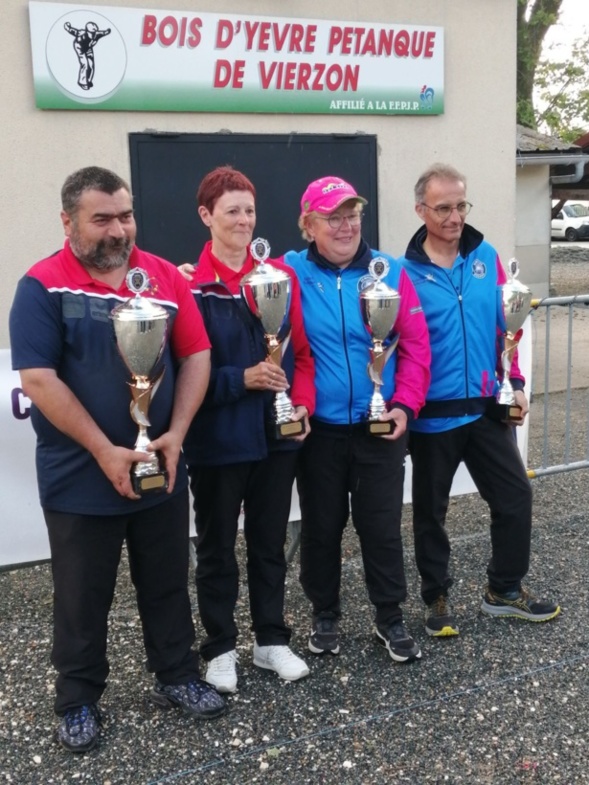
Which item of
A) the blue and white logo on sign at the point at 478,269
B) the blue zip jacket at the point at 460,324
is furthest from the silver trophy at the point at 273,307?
the blue and white logo on sign at the point at 478,269

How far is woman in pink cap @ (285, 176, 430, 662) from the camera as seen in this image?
10.9 feet

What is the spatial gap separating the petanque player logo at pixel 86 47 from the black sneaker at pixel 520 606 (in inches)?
166

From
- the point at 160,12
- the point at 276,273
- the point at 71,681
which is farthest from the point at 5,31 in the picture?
the point at 71,681

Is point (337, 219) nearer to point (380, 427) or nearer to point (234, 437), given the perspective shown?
point (380, 427)

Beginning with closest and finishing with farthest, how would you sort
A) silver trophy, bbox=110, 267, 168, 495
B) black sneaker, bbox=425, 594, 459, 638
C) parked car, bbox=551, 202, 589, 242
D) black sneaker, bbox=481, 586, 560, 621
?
silver trophy, bbox=110, 267, 168, 495 < black sneaker, bbox=425, 594, 459, 638 < black sneaker, bbox=481, 586, 560, 621 < parked car, bbox=551, 202, 589, 242

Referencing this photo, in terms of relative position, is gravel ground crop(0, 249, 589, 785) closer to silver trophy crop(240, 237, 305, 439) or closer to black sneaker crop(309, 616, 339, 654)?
black sneaker crop(309, 616, 339, 654)

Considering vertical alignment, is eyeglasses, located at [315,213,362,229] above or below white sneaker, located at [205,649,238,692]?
above

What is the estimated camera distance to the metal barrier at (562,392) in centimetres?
535

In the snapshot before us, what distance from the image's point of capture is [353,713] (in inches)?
125

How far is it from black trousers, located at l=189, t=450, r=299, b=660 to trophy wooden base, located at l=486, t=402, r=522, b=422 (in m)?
0.90

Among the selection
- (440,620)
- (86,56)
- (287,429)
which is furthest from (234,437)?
(86,56)

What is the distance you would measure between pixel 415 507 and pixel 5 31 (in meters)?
4.11

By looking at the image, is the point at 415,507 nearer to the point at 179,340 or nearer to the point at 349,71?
the point at 179,340

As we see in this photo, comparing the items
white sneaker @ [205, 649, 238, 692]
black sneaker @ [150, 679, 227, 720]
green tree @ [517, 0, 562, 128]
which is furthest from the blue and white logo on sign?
green tree @ [517, 0, 562, 128]
